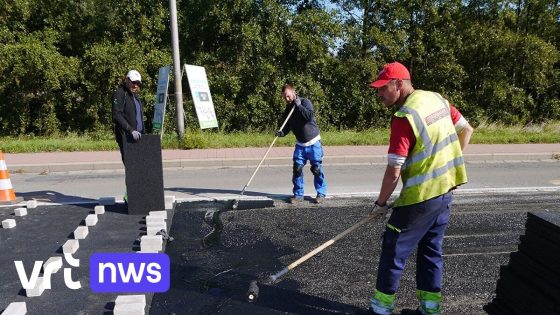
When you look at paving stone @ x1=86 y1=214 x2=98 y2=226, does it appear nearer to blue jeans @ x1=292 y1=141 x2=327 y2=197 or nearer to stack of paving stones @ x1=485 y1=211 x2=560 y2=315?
blue jeans @ x1=292 y1=141 x2=327 y2=197

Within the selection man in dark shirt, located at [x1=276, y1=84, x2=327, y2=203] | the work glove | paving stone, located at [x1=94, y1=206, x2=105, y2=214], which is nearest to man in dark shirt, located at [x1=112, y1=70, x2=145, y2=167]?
the work glove

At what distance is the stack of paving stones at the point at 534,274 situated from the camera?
103 inches

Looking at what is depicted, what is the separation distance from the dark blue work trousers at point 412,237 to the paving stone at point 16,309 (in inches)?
98.4

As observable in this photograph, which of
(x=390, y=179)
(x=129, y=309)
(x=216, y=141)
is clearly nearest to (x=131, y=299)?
(x=129, y=309)

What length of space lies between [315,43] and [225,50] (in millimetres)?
3766

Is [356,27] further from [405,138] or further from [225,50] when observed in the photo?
[405,138]

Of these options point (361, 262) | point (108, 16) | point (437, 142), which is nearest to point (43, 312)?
point (361, 262)

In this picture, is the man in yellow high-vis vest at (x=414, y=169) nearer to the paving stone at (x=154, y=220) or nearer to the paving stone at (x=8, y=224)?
the paving stone at (x=154, y=220)

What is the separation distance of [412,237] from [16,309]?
279 centimetres

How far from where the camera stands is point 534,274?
278 cm

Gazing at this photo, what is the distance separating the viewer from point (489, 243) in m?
4.64

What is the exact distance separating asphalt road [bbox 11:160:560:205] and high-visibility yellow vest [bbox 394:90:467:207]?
3909 millimetres

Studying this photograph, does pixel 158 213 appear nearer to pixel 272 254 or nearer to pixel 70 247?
pixel 70 247

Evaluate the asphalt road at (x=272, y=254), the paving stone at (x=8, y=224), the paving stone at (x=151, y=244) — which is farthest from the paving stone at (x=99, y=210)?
the paving stone at (x=151, y=244)
